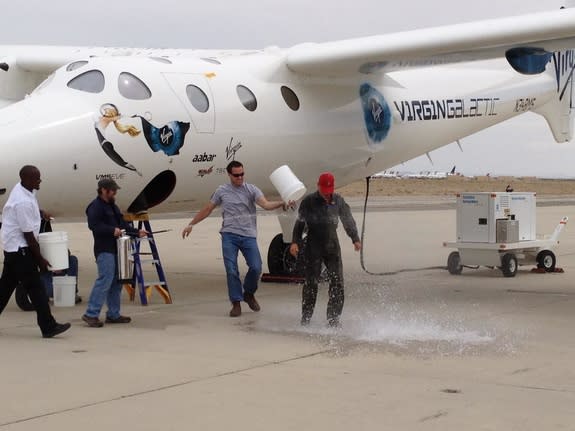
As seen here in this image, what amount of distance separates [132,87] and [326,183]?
346 cm

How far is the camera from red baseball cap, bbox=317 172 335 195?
10484mm

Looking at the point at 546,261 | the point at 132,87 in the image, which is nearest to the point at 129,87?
the point at 132,87

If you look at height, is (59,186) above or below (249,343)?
above

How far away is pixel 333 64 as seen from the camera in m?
14.3

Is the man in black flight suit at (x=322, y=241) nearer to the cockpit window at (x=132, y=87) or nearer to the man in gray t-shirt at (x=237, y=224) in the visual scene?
the man in gray t-shirt at (x=237, y=224)

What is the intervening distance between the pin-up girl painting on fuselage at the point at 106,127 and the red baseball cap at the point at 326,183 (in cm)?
293

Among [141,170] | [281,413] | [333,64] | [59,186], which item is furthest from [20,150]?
[281,413]

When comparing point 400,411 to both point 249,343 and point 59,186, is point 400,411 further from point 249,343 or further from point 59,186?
point 59,186

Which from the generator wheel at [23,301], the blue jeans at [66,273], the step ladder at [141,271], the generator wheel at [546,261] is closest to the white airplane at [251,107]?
the step ladder at [141,271]

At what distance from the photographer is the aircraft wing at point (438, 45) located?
42.4ft

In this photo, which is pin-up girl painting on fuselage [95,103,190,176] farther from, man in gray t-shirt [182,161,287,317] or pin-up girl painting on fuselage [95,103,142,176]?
man in gray t-shirt [182,161,287,317]

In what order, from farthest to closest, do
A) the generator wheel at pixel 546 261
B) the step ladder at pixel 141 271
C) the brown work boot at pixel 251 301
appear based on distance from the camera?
the generator wheel at pixel 546 261 → the step ladder at pixel 141 271 → the brown work boot at pixel 251 301

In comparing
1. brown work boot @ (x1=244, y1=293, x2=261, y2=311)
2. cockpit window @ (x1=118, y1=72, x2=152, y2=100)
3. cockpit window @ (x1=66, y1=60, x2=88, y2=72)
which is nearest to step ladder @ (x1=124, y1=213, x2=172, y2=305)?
brown work boot @ (x1=244, y1=293, x2=261, y2=311)

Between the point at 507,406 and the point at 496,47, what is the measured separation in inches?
313
